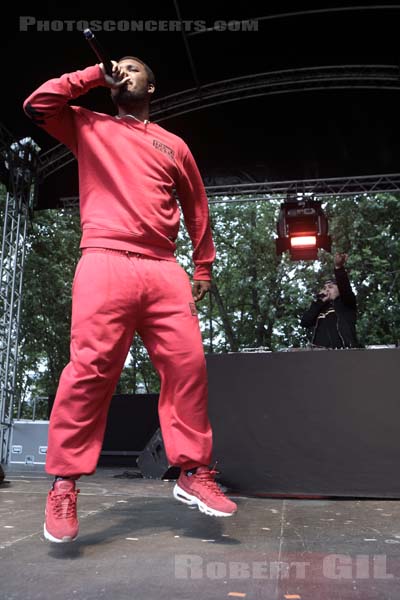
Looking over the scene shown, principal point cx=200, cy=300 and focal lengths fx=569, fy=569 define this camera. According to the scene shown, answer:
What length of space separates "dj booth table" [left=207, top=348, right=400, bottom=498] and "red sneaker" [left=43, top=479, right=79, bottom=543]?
1.94m

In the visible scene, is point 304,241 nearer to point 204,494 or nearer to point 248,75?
point 248,75

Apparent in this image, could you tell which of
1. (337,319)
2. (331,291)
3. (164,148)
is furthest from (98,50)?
(331,291)

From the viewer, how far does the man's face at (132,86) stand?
2029mm

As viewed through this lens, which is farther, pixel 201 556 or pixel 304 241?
pixel 304 241

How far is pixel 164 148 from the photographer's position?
207cm

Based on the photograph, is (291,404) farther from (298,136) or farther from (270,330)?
(270,330)

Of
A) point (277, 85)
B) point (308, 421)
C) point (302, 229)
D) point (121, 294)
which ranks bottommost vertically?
point (308, 421)

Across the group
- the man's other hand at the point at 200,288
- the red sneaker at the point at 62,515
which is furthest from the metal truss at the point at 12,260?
the red sneaker at the point at 62,515

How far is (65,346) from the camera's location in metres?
16.4

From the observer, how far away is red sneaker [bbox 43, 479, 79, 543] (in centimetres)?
163

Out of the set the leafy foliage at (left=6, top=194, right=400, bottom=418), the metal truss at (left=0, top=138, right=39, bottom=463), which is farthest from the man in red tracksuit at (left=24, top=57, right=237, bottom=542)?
the leafy foliage at (left=6, top=194, right=400, bottom=418)

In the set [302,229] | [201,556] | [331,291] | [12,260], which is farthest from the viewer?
[302,229]

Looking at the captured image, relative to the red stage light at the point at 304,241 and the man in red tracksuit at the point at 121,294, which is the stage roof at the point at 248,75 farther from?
the man in red tracksuit at the point at 121,294

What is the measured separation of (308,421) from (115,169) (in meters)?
2.12
